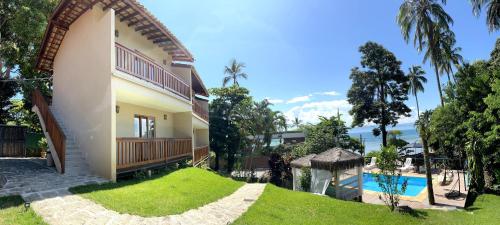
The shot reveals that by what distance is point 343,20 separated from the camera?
760 inches

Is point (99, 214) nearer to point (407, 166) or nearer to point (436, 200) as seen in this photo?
point (436, 200)

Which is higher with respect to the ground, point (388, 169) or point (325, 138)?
point (325, 138)

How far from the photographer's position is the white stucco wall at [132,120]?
14150 mm

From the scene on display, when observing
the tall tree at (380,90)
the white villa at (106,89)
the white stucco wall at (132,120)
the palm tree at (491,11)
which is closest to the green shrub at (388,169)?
the white villa at (106,89)

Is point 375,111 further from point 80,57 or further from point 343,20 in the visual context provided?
point 80,57

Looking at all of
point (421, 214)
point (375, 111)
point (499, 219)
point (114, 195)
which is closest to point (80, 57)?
point (114, 195)

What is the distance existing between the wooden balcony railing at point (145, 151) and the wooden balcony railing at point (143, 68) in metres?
2.61

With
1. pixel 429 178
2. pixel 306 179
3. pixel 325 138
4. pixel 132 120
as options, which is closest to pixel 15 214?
pixel 132 120

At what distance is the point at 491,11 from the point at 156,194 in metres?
23.1

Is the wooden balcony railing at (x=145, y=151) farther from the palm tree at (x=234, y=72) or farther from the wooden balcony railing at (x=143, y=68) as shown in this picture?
the palm tree at (x=234, y=72)

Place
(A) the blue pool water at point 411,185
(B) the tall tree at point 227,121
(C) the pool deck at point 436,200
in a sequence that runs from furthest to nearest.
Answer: (B) the tall tree at point 227,121, (A) the blue pool water at point 411,185, (C) the pool deck at point 436,200

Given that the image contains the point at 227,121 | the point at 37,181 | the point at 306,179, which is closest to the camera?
the point at 37,181

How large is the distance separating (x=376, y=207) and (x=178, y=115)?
12.8m

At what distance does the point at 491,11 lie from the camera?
20000 mm
